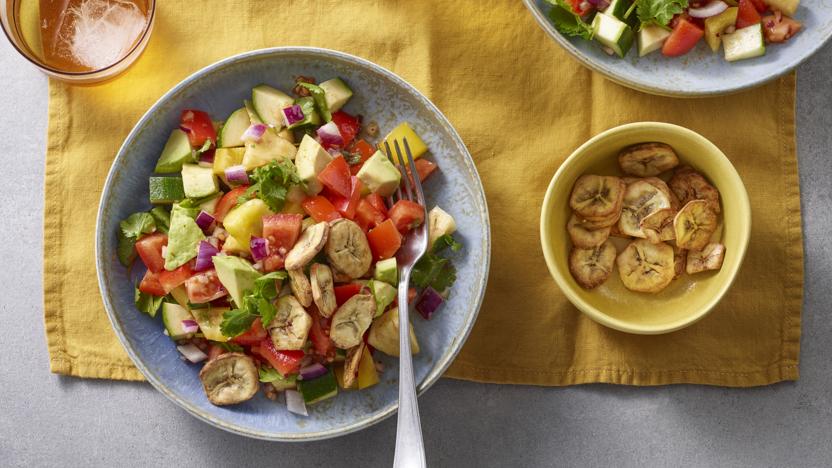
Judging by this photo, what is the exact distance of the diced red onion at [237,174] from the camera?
88.9 inches

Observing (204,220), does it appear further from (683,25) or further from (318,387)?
(683,25)

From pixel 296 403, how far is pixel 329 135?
87 centimetres

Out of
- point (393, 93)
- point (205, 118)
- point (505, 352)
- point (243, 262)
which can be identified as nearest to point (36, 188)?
point (205, 118)

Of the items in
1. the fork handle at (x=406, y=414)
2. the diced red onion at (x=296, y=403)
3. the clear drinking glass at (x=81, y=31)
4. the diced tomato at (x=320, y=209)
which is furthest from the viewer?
the clear drinking glass at (x=81, y=31)

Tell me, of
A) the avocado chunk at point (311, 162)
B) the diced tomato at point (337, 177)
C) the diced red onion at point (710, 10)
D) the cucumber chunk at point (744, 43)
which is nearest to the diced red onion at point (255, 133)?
the avocado chunk at point (311, 162)

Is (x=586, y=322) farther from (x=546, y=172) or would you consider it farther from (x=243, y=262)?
(x=243, y=262)

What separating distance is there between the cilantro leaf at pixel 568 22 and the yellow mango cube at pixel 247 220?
1114mm

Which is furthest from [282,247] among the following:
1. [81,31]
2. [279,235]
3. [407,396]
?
[81,31]

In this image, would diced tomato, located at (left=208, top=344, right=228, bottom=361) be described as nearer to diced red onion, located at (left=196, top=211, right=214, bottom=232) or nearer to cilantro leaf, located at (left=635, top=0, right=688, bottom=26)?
diced red onion, located at (left=196, top=211, right=214, bottom=232)

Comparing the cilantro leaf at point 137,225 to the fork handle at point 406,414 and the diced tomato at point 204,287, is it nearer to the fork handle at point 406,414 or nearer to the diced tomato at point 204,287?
the diced tomato at point 204,287

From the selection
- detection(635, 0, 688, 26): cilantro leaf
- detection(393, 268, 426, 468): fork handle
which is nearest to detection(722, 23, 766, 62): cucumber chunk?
detection(635, 0, 688, 26): cilantro leaf

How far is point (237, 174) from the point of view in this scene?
2258 mm

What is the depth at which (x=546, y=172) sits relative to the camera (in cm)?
258

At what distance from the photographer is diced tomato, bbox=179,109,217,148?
92.6 inches
